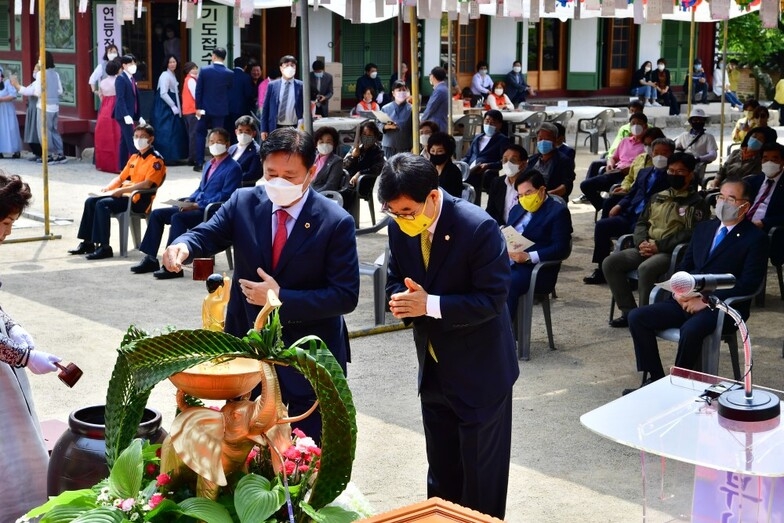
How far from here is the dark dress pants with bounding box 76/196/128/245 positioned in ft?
36.7

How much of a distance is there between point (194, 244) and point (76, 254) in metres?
7.25

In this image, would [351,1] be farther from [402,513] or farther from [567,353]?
[402,513]

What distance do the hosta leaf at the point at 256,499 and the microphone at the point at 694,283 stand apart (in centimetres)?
133

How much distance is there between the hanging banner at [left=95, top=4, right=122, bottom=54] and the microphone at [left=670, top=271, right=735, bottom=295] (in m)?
15.9

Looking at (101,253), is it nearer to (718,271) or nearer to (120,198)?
(120,198)

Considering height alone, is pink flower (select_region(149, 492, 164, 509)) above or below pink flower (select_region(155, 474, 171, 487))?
below

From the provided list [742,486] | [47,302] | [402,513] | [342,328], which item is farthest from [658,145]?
[402,513]

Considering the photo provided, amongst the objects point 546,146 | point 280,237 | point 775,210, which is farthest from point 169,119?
point 280,237

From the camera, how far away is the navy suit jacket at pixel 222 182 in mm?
10680

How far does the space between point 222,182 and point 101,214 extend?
4.13 feet

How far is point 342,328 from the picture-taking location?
489 centimetres

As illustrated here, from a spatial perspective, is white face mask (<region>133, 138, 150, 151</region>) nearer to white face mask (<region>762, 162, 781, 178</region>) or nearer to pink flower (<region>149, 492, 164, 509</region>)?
white face mask (<region>762, 162, 781, 178</region>)

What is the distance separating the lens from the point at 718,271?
23.3 ft

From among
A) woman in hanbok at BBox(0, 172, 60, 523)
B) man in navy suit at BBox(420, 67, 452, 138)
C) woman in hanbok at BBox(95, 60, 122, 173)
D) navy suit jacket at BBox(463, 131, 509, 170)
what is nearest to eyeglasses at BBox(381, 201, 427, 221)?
woman in hanbok at BBox(0, 172, 60, 523)
